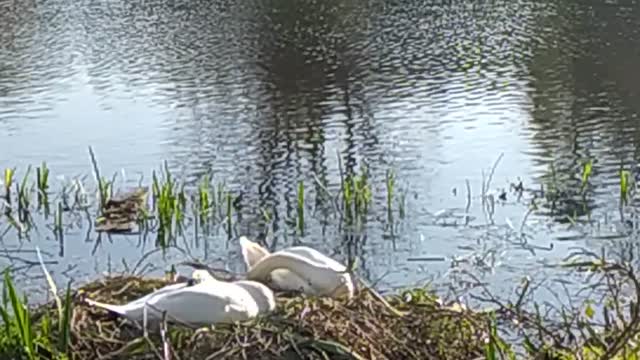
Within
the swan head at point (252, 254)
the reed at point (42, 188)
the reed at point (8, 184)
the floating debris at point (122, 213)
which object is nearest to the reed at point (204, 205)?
the floating debris at point (122, 213)

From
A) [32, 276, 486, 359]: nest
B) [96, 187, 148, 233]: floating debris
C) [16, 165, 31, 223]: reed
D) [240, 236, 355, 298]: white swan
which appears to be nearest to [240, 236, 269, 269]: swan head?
[240, 236, 355, 298]: white swan

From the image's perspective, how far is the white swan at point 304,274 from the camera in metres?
4.79

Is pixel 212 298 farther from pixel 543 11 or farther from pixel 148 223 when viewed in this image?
pixel 543 11

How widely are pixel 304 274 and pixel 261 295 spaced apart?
1.10 feet

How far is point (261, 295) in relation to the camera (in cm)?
454

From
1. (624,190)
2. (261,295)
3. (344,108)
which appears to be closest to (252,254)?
(261,295)

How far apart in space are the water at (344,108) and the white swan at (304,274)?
10.8 feet

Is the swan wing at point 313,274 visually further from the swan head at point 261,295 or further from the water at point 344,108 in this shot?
the water at point 344,108

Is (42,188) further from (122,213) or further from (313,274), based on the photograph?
(313,274)

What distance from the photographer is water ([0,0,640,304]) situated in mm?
9562

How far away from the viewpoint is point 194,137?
13.0 m

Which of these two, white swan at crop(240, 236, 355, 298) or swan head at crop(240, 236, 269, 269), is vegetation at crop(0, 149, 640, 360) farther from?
swan head at crop(240, 236, 269, 269)

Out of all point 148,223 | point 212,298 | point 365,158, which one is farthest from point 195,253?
point 212,298

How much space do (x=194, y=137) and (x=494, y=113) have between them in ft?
11.0
